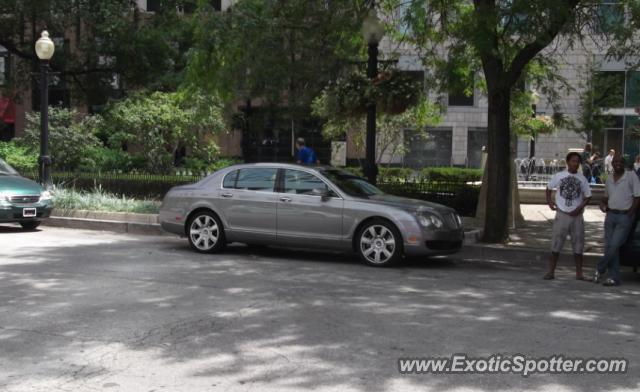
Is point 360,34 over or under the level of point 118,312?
over

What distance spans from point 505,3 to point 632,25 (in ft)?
6.71

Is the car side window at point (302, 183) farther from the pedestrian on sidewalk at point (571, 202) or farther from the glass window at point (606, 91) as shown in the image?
the glass window at point (606, 91)

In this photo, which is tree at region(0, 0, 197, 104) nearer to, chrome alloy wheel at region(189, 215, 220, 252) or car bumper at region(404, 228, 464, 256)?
chrome alloy wheel at region(189, 215, 220, 252)

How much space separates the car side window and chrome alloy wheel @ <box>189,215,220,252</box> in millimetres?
1387

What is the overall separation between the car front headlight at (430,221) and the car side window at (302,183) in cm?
150

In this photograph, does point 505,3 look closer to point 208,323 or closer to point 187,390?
point 208,323

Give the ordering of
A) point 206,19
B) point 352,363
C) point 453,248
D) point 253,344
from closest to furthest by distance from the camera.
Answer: point 352,363 < point 253,344 < point 453,248 < point 206,19

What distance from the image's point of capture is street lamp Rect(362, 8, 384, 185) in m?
13.2

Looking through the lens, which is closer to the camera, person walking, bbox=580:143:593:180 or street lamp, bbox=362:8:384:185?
street lamp, bbox=362:8:384:185

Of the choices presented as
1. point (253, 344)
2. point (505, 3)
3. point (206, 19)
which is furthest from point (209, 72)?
point (253, 344)

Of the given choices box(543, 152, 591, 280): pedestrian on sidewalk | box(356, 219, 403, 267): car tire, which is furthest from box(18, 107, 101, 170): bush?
box(543, 152, 591, 280): pedestrian on sidewalk

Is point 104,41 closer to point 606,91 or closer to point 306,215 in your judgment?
point 606,91

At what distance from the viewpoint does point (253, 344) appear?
6.14 meters

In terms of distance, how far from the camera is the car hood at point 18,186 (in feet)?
47.1
